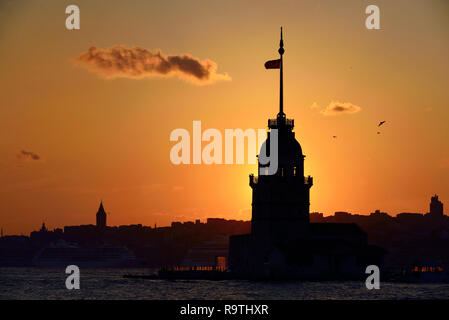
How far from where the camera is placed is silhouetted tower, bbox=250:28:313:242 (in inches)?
4646

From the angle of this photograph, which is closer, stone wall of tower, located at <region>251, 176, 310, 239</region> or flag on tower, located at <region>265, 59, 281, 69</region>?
flag on tower, located at <region>265, 59, 281, 69</region>

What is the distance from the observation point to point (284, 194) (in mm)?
118375

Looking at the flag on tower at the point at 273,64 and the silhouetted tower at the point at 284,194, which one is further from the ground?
the flag on tower at the point at 273,64

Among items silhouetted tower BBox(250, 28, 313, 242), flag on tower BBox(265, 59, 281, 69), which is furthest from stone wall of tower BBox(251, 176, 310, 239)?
flag on tower BBox(265, 59, 281, 69)

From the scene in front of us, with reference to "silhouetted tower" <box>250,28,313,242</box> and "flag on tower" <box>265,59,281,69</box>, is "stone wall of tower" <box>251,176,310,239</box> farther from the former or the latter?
"flag on tower" <box>265,59,281,69</box>

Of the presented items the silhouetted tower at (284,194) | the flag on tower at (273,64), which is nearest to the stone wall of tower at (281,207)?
the silhouetted tower at (284,194)

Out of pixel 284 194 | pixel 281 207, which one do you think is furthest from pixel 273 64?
pixel 281 207

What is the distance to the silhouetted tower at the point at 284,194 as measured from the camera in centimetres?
11800

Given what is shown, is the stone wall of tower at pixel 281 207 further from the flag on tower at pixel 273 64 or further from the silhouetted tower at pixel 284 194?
the flag on tower at pixel 273 64

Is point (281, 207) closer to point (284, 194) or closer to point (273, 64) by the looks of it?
point (284, 194)

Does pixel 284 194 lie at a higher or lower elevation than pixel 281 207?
higher

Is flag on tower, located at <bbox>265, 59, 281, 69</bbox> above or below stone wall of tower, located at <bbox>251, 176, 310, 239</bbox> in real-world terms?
above
